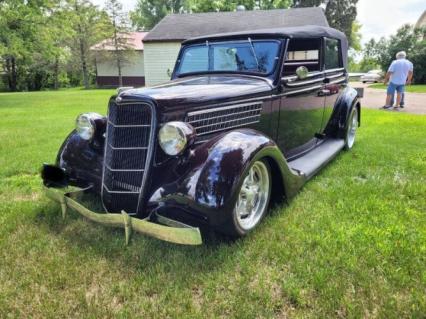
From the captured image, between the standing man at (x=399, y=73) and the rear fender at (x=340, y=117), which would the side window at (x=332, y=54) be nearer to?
the rear fender at (x=340, y=117)

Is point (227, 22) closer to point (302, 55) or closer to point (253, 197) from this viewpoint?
point (302, 55)

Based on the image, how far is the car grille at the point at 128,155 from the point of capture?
2.71 metres

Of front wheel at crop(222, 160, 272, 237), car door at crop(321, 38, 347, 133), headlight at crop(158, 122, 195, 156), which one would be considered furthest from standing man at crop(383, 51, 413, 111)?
headlight at crop(158, 122, 195, 156)

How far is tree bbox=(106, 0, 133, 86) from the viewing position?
30531 millimetres

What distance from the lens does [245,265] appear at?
245cm

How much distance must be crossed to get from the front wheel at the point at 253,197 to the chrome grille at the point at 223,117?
546 mm

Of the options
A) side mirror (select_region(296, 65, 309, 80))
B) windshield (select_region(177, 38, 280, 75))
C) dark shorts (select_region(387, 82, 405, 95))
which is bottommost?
dark shorts (select_region(387, 82, 405, 95))

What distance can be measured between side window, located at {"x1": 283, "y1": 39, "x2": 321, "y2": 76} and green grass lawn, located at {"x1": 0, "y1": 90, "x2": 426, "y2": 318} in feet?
4.97

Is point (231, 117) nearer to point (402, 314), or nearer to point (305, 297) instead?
point (305, 297)

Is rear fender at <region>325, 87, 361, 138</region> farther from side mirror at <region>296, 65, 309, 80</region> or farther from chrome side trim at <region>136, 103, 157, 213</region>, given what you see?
chrome side trim at <region>136, 103, 157, 213</region>

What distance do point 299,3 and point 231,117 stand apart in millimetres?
38029

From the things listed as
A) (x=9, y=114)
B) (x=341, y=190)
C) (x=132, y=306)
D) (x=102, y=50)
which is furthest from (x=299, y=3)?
(x=132, y=306)

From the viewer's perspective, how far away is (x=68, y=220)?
10.6ft

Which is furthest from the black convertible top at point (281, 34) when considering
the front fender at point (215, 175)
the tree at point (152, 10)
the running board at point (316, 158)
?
the tree at point (152, 10)
